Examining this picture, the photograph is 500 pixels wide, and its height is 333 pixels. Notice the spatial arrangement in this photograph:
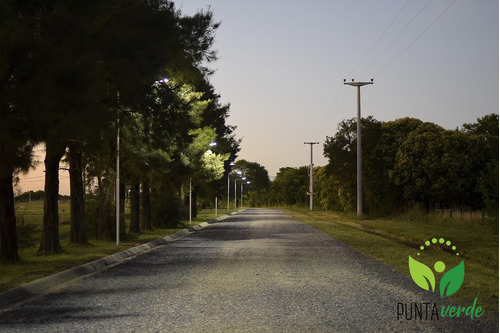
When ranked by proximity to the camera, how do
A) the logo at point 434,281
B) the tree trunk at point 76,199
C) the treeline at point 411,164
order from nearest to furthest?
the logo at point 434,281
the tree trunk at point 76,199
the treeline at point 411,164

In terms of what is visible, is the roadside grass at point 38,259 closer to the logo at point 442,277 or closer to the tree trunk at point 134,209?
the tree trunk at point 134,209

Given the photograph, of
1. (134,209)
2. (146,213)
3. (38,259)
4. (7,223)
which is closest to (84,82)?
(7,223)

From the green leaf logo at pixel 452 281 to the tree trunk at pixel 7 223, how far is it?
35.1 ft

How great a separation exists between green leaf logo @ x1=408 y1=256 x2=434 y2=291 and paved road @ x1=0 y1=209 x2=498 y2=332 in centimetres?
23


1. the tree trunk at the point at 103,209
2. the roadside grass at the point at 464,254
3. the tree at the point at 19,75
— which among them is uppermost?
the tree at the point at 19,75

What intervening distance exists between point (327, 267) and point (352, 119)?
40.2 metres

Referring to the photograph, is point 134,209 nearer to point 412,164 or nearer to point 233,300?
point 233,300

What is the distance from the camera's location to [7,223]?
15570 millimetres

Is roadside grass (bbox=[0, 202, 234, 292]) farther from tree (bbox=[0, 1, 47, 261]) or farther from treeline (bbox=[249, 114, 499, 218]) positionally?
treeline (bbox=[249, 114, 499, 218])

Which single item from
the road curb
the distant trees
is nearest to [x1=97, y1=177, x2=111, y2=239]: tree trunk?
the road curb

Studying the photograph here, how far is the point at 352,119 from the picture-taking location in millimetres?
53375

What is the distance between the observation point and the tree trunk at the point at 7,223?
15.4 meters

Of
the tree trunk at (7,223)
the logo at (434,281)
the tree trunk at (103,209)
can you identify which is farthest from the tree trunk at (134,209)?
the logo at (434,281)

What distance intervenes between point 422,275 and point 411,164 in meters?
34.4
